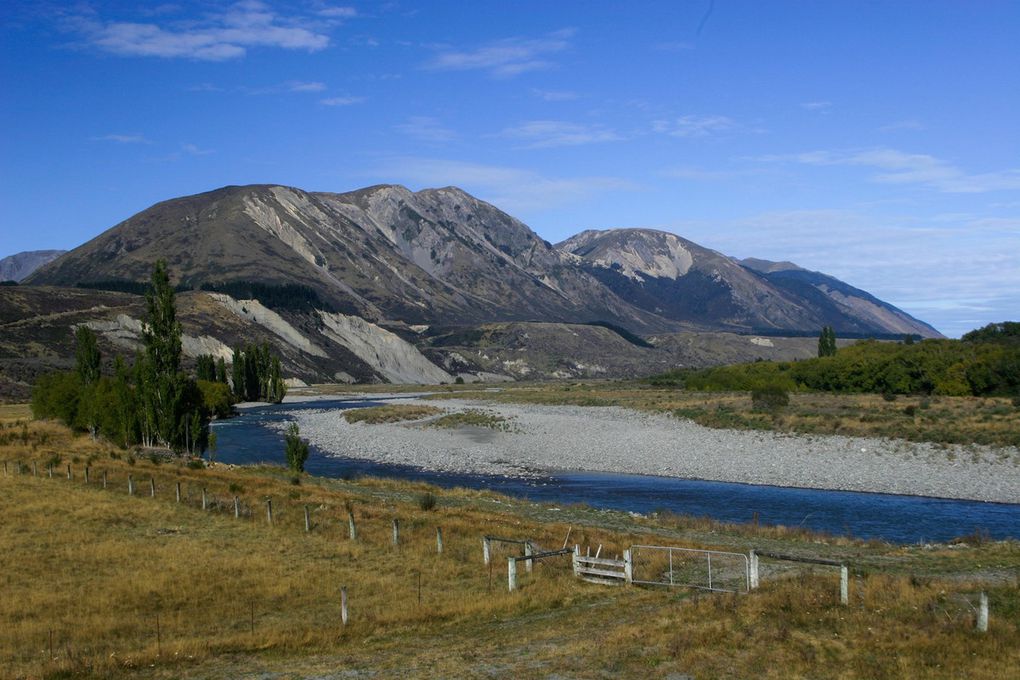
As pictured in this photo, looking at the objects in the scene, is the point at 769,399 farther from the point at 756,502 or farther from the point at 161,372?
the point at 161,372

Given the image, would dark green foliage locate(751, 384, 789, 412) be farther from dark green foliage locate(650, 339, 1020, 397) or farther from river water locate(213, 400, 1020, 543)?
river water locate(213, 400, 1020, 543)

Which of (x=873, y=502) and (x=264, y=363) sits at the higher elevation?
(x=264, y=363)

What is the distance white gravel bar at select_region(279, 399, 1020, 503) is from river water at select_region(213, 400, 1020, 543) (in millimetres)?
1888

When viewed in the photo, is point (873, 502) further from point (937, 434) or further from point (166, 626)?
point (166, 626)

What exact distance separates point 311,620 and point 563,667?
7.06 meters

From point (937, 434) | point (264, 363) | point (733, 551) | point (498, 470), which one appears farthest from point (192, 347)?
point (733, 551)

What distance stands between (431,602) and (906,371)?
7710 centimetres

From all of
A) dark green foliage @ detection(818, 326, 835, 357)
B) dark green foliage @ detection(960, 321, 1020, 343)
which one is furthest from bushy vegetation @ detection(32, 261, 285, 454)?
Result: dark green foliage @ detection(818, 326, 835, 357)

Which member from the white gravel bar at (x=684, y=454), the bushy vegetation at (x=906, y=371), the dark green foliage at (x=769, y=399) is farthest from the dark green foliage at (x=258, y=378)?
the dark green foliage at (x=769, y=399)

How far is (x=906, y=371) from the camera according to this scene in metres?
85.0

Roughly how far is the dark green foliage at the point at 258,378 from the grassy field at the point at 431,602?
96.9m

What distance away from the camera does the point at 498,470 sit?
174ft

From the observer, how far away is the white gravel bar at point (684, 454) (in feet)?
144

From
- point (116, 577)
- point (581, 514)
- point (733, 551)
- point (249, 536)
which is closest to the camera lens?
point (116, 577)
